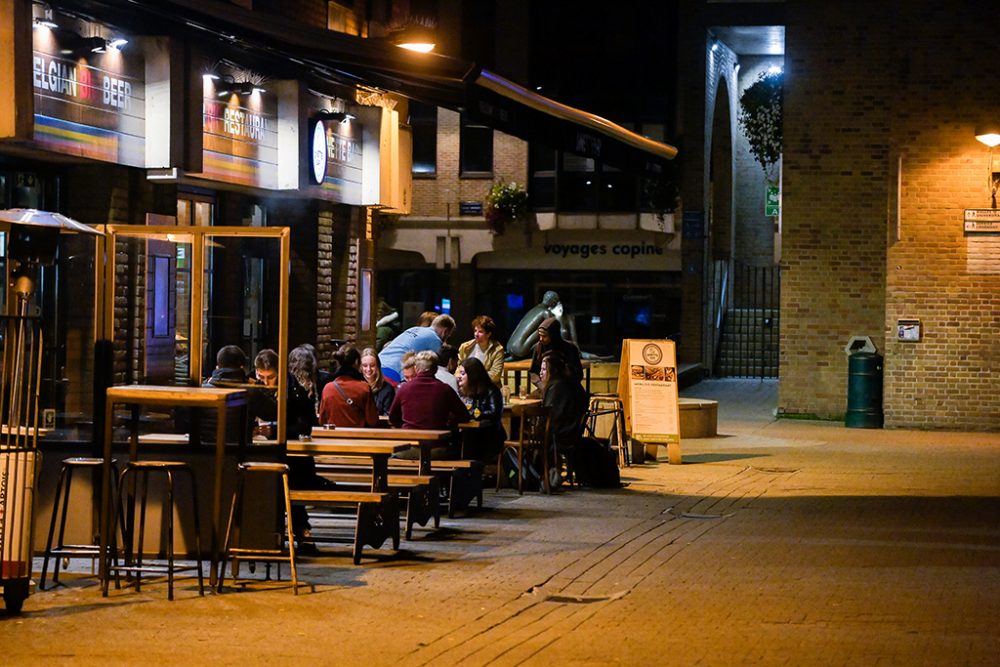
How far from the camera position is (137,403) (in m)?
9.70

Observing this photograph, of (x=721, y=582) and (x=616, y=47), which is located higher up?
(x=616, y=47)

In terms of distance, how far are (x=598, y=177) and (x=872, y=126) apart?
51.9ft

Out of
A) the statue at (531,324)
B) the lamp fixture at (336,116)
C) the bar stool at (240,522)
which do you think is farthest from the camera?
the statue at (531,324)

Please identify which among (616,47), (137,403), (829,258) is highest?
(616,47)

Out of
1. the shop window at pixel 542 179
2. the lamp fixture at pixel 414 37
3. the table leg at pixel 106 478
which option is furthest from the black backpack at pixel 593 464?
the shop window at pixel 542 179

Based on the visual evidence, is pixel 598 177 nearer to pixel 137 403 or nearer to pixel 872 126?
pixel 872 126

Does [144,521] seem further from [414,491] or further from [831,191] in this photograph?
[831,191]

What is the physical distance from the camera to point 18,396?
Answer: 8.88 meters

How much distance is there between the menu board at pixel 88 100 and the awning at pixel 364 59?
36cm

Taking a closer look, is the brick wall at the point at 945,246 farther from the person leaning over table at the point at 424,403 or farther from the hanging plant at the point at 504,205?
the hanging plant at the point at 504,205

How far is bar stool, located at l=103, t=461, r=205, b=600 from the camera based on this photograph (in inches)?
365

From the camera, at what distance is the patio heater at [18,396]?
28.3ft

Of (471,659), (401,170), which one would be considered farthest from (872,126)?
(471,659)

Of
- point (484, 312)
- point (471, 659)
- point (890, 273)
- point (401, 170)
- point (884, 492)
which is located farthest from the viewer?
point (484, 312)
